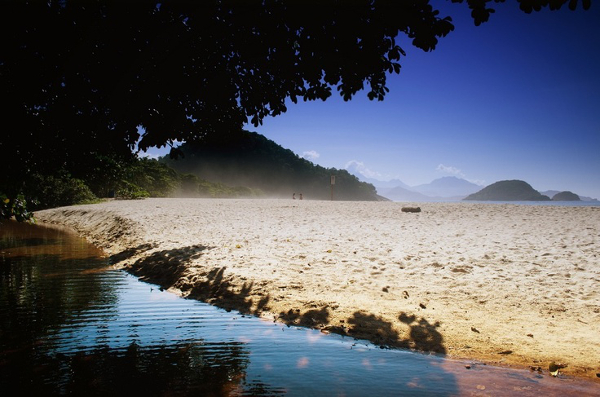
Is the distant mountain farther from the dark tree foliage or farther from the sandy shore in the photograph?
the dark tree foliage

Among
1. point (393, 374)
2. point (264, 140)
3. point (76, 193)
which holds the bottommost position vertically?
point (393, 374)

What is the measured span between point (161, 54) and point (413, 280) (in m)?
7.53

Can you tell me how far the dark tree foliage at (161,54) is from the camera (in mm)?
5426

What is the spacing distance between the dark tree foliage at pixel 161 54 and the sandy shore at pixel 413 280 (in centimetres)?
422

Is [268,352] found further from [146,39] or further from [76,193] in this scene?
[76,193]

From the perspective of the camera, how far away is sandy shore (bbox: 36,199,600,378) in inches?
227

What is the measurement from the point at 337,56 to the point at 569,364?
20.4ft

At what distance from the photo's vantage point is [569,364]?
485 cm

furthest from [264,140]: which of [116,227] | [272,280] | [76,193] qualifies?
[272,280]

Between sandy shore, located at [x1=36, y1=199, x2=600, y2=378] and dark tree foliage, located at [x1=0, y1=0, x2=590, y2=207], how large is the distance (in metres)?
4.22

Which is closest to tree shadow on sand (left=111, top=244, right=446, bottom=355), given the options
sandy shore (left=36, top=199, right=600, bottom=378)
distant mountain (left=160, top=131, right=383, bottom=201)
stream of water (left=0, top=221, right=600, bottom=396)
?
sandy shore (left=36, top=199, right=600, bottom=378)

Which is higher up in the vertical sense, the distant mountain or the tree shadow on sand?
the distant mountain

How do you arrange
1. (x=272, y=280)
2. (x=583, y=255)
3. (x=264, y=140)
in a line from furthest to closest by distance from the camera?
(x=264, y=140), (x=583, y=255), (x=272, y=280)

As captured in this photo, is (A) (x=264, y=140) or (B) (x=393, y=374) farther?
(A) (x=264, y=140)
